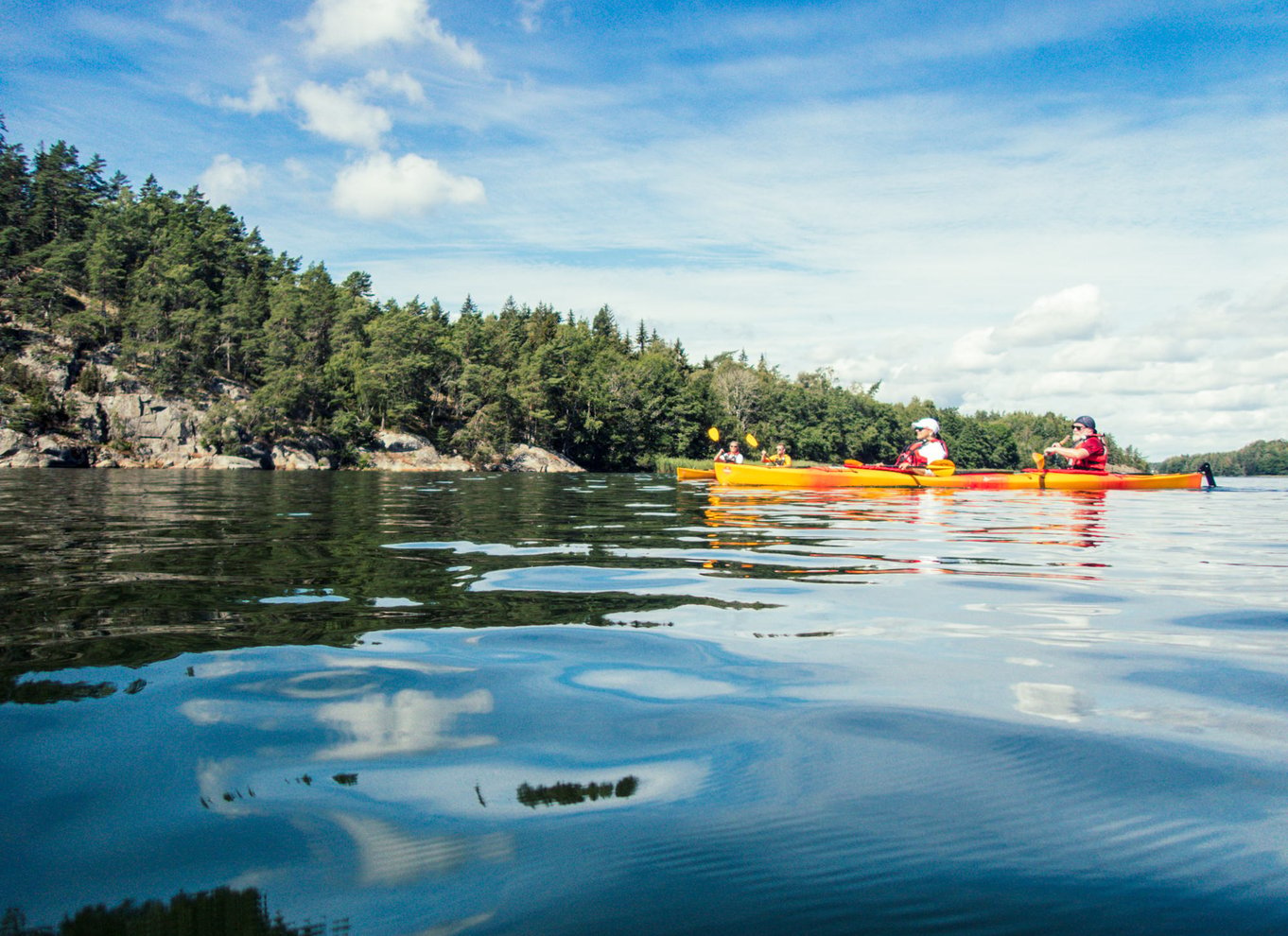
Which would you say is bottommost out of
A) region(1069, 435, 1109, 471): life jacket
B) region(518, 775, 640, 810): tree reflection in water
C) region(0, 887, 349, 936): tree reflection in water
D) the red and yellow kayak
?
region(518, 775, 640, 810): tree reflection in water

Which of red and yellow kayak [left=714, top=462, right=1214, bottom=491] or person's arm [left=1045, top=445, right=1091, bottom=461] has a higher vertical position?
person's arm [left=1045, top=445, right=1091, bottom=461]

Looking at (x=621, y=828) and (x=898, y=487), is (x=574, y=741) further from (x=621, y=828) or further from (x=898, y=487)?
(x=898, y=487)

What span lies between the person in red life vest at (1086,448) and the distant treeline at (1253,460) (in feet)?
369

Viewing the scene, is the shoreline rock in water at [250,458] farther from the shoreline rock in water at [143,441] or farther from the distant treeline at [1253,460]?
the distant treeline at [1253,460]

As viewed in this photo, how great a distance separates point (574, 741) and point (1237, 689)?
245cm

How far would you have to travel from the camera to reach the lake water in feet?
4.76

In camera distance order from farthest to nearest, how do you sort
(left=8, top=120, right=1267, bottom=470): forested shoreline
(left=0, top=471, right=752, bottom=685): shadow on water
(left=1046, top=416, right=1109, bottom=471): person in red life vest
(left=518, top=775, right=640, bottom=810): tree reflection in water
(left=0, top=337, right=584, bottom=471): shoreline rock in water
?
(left=8, top=120, right=1267, bottom=470): forested shoreline < (left=0, top=337, right=584, bottom=471): shoreline rock in water < (left=1046, top=416, right=1109, bottom=471): person in red life vest < (left=0, top=471, right=752, bottom=685): shadow on water < (left=518, top=775, right=640, bottom=810): tree reflection in water

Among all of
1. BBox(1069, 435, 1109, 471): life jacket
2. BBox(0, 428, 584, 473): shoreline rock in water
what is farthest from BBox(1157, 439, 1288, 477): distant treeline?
BBox(1069, 435, 1109, 471): life jacket

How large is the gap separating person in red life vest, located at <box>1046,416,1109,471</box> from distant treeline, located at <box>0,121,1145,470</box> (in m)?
54.1

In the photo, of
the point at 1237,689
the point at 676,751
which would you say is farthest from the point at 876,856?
the point at 1237,689

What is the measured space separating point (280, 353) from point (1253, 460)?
138 m

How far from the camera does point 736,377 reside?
8806 centimetres

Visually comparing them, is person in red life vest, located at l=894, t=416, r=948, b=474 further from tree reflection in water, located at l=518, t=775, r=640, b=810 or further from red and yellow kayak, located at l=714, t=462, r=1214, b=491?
tree reflection in water, located at l=518, t=775, r=640, b=810

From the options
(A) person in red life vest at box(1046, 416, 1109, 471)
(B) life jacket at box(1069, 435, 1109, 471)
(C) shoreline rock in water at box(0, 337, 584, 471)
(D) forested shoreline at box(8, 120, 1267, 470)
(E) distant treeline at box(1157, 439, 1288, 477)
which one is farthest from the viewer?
(E) distant treeline at box(1157, 439, 1288, 477)
